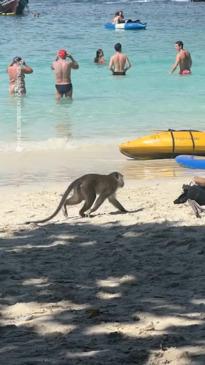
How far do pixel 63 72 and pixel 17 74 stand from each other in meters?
1.46

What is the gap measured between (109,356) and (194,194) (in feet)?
13.4

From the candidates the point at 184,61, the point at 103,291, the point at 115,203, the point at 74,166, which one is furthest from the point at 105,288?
the point at 184,61

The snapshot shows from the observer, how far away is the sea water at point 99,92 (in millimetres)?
14328

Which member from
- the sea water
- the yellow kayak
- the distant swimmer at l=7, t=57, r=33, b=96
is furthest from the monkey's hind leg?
the distant swimmer at l=7, t=57, r=33, b=96

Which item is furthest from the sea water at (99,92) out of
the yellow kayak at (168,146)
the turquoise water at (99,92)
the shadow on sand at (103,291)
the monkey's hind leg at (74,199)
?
the shadow on sand at (103,291)

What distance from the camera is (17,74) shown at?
17703 mm

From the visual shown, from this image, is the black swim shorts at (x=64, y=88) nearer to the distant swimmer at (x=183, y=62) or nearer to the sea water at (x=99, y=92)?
the sea water at (x=99, y=92)

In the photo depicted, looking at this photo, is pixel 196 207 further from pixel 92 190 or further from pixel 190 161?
pixel 190 161

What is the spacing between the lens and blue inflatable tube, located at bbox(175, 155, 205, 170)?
35.3 feet

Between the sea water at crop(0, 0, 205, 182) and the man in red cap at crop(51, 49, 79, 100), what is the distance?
259 millimetres

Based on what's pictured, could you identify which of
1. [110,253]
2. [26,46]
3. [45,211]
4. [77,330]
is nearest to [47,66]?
[26,46]

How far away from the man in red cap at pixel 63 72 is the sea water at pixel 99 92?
0.26m

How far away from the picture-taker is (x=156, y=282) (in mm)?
5105

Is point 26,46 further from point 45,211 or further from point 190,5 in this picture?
point 190,5
